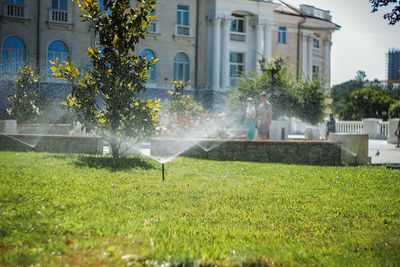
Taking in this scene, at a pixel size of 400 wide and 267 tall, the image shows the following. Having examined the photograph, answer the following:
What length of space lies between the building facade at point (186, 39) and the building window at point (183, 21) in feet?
0.25

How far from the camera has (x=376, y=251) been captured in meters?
3.79

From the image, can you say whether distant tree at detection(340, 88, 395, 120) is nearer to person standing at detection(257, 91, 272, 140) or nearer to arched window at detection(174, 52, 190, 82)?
arched window at detection(174, 52, 190, 82)

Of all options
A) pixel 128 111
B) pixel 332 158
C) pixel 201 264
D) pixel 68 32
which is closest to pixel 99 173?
pixel 128 111

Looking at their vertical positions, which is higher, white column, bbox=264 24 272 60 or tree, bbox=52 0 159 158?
white column, bbox=264 24 272 60

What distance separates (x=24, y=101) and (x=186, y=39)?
51.5 feet

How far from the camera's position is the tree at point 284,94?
69.4 feet

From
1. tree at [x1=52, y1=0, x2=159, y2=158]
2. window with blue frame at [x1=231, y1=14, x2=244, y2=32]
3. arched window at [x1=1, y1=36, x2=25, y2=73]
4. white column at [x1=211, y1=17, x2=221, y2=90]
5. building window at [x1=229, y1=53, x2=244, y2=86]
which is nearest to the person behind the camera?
tree at [x1=52, y1=0, x2=159, y2=158]

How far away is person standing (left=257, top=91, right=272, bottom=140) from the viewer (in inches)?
492

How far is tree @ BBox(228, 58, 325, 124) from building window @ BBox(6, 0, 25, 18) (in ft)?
49.0

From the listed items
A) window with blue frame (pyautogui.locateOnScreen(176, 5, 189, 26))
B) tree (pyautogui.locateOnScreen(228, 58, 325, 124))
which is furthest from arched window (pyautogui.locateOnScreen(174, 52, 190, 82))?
tree (pyautogui.locateOnScreen(228, 58, 325, 124))

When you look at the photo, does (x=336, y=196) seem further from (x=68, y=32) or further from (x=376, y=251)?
(x=68, y=32)

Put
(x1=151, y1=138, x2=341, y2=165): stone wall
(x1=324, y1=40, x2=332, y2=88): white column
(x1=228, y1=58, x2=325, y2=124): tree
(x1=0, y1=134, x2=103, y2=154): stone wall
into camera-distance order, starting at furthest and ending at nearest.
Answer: (x1=324, y1=40, x2=332, y2=88): white column, (x1=228, y1=58, x2=325, y2=124): tree, (x1=0, y1=134, x2=103, y2=154): stone wall, (x1=151, y1=138, x2=341, y2=165): stone wall

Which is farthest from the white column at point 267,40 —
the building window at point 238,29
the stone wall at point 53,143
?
the stone wall at point 53,143

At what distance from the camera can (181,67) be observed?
104ft
